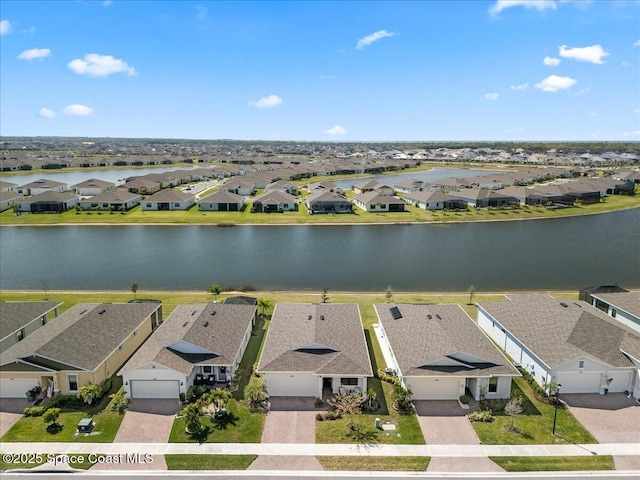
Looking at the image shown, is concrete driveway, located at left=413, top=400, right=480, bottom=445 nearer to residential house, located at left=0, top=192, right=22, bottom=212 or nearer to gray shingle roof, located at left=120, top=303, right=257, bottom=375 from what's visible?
gray shingle roof, located at left=120, top=303, right=257, bottom=375

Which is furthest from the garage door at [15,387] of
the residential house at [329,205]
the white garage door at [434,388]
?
the residential house at [329,205]

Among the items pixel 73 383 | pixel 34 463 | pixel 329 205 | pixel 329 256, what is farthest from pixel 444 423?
pixel 329 205

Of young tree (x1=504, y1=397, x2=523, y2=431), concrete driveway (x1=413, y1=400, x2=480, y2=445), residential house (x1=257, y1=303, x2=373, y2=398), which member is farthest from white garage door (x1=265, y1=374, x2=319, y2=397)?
young tree (x1=504, y1=397, x2=523, y2=431)

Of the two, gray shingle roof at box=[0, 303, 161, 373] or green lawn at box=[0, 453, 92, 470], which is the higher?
gray shingle roof at box=[0, 303, 161, 373]

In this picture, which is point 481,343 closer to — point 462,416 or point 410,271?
point 462,416

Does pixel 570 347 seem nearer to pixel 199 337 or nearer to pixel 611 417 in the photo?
pixel 611 417

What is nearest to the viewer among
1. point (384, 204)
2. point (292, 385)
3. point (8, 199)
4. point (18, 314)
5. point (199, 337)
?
point (292, 385)

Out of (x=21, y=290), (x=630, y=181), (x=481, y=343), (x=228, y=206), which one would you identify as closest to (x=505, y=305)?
(x=481, y=343)
